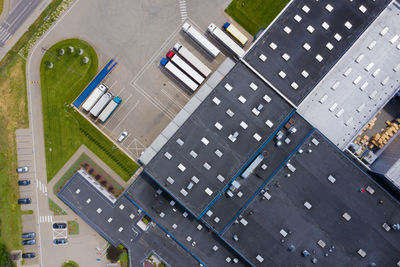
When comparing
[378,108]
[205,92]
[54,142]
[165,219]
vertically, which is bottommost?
[54,142]

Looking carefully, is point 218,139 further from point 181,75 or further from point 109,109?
point 109,109

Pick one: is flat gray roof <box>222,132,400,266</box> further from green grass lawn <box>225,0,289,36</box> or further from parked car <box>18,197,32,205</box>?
parked car <box>18,197,32,205</box>

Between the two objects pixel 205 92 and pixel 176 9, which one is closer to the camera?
pixel 205 92

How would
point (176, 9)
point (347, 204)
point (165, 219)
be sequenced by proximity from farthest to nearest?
point (176, 9) < point (165, 219) < point (347, 204)

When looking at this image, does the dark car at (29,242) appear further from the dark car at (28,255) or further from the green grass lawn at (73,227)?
the green grass lawn at (73,227)

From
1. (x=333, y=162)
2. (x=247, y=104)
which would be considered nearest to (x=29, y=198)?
(x=247, y=104)

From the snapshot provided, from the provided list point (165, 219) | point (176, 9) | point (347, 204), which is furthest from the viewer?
point (176, 9)

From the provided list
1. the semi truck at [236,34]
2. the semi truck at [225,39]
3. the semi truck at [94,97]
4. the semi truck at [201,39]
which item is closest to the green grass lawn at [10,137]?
the semi truck at [94,97]

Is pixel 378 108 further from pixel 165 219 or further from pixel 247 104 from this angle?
pixel 165 219
